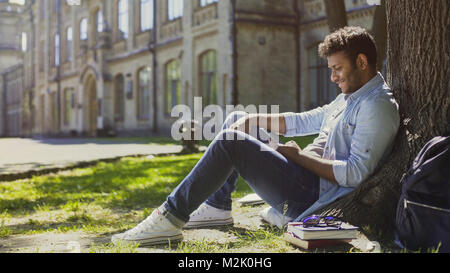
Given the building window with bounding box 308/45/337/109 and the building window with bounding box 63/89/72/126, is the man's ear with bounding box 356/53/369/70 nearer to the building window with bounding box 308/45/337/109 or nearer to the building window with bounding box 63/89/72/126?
the building window with bounding box 308/45/337/109

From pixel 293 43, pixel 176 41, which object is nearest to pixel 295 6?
pixel 293 43

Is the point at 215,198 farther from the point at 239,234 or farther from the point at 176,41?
the point at 176,41

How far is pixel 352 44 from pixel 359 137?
1.89 feet

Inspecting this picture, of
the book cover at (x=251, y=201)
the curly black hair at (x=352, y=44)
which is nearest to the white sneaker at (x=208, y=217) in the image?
the book cover at (x=251, y=201)

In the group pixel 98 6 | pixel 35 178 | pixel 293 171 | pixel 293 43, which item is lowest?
pixel 35 178

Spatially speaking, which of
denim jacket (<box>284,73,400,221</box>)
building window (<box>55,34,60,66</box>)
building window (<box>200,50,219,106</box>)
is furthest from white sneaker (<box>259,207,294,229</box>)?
building window (<box>55,34,60,66</box>)

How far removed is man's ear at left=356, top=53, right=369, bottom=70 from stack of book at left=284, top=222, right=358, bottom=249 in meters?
0.98

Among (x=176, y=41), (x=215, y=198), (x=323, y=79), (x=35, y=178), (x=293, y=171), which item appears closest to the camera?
(x=293, y=171)

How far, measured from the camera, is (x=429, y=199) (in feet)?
8.55

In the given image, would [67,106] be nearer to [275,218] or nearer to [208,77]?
[208,77]

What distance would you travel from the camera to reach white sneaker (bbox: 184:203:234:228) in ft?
12.4

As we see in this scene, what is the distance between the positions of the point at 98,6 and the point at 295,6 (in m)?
14.9

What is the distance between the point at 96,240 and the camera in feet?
11.8
